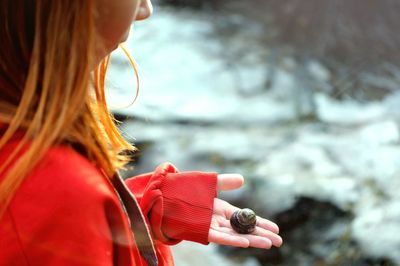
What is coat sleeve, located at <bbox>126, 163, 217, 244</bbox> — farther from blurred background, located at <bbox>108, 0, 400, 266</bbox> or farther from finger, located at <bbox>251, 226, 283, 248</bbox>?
blurred background, located at <bbox>108, 0, 400, 266</bbox>

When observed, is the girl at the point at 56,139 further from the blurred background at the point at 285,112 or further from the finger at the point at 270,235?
the blurred background at the point at 285,112

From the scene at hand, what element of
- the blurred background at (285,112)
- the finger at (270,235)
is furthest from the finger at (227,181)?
the blurred background at (285,112)

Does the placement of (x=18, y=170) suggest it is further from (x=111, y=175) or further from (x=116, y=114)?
(x=116, y=114)

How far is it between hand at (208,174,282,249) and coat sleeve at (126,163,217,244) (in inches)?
1.1

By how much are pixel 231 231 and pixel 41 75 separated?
51cm

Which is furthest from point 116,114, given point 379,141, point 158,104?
point 379,141

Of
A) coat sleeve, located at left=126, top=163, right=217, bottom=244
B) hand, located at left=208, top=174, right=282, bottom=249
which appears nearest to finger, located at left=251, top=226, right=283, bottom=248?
hand, located at left=208, top=174, right=282, bottom=249

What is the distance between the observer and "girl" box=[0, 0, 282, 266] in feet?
2.76

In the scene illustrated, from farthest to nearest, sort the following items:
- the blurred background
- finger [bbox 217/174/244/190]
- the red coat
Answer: the blurred background → finger [bbox 217/174/244/190] → the red coat

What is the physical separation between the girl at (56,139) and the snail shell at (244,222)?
33 centimetres

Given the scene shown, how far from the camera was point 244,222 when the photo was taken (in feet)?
4.04

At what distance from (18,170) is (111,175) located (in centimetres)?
18

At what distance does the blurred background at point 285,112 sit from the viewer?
2.25 metres

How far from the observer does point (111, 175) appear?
975 millimetres
